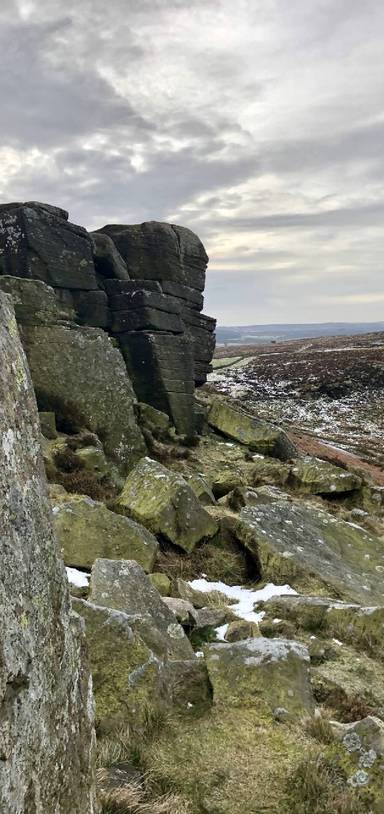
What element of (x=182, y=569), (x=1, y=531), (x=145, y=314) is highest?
(x=145, y=314)

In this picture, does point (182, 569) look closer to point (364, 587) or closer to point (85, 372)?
point (364, 587)

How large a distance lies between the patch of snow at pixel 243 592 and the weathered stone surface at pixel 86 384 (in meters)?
7.73

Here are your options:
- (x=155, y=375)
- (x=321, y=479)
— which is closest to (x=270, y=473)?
(x=321, y=479)

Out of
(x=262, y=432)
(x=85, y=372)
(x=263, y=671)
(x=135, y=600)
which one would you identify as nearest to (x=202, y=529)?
(x=135, y=600)

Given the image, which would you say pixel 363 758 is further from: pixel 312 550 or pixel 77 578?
pixel 312 550

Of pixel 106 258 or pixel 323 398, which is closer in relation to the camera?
pixel 106 258

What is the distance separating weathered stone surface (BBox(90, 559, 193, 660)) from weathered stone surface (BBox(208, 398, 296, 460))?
701 inches

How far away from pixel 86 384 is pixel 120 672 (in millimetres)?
13413

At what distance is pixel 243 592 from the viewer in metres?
11.1

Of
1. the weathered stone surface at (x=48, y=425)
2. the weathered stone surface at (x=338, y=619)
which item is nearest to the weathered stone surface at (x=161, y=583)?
the weathered stone surface at (x=338, y=619)

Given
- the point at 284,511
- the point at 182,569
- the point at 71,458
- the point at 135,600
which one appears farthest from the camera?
the point at 71,458

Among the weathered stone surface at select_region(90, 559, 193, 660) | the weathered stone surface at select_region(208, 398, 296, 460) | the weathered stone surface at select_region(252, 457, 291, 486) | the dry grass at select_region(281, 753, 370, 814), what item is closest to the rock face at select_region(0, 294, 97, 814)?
the dry grass at select_region(281, 753, 370, 814)

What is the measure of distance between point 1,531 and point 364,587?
11.1 metres

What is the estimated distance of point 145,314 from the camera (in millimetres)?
24953
